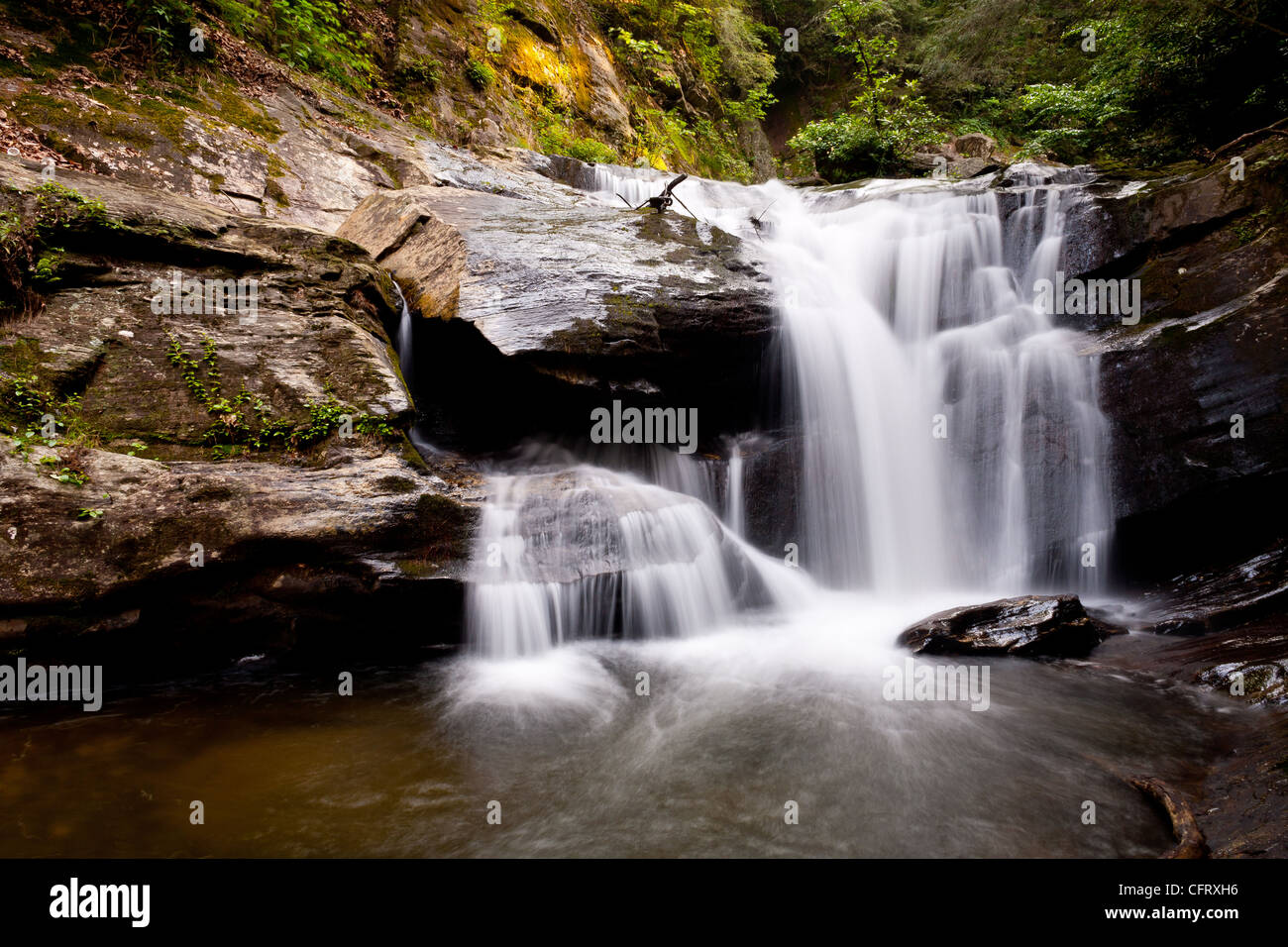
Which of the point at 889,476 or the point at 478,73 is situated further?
the point at 478,73

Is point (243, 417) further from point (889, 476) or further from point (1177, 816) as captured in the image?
point (889, 476)

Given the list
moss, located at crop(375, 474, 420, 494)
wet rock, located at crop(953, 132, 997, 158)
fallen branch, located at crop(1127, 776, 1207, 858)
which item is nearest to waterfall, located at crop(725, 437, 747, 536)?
moss, located at crop(375, 474, 420, 494)

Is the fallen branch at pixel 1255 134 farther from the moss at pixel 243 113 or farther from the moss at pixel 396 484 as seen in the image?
the moss at pixel 243 113

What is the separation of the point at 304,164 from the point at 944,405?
29.7 feet

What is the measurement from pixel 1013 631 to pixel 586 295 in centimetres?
526

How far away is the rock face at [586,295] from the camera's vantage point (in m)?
6.08

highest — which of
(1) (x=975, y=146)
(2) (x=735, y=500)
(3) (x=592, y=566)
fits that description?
(1) (x=975, y=146)

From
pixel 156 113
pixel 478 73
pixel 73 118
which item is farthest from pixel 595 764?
pixel 478 73

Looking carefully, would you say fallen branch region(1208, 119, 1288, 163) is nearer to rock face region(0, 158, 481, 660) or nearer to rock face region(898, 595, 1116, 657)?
rock face region(898, 595, 1116, 657)

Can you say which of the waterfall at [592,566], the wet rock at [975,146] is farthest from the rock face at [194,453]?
the wet rock at [975,146]

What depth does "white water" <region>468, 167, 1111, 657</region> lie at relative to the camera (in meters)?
5.47

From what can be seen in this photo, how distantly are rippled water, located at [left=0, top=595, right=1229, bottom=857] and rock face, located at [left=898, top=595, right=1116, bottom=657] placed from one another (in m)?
0.22

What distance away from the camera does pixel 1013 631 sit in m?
5.24

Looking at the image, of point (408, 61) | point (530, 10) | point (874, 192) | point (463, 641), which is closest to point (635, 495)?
point (463, 641)
